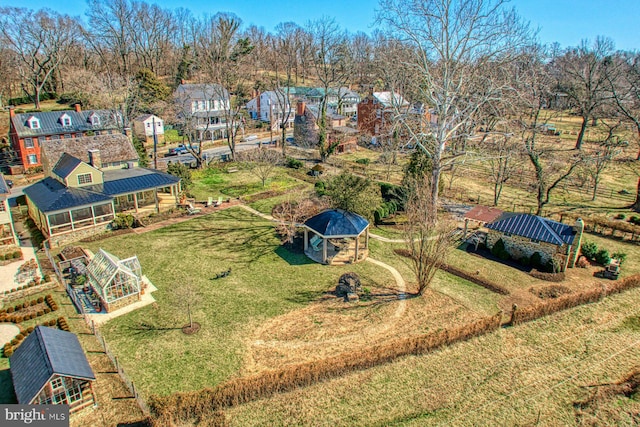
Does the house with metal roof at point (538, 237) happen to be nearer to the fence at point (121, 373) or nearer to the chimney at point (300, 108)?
the fence at point (121, 373)

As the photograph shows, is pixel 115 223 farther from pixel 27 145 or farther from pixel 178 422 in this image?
Answer: pixel 27 145

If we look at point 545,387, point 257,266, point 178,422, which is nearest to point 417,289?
point 545,387

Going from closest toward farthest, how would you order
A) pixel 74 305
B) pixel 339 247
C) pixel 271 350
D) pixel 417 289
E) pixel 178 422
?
pixel 178 422, pixel 271 350, pixel 74 305, pixel 417 289, pixel 339 247

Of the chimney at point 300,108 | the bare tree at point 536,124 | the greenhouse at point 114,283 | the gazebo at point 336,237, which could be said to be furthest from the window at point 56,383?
the chimney at point 300,108

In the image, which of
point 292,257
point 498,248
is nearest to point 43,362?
point 292,257

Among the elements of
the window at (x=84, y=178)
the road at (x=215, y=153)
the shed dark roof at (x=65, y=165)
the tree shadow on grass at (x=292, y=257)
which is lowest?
the tree shadow on grass at (x=292, y=257)
